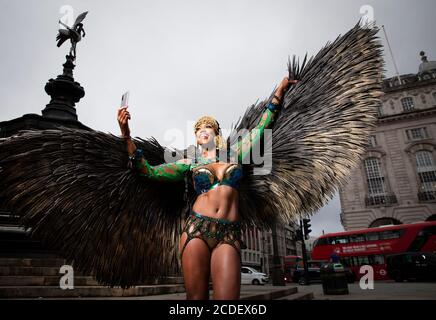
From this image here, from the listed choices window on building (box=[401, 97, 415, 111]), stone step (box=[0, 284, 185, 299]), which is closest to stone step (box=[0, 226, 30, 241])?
stone step (box=[0, 284, 185, 299])

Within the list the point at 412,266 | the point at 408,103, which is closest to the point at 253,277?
the point at 412,266

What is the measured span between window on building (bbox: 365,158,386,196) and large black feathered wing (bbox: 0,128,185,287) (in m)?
32.6

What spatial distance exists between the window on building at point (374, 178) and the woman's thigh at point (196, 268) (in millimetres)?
32728

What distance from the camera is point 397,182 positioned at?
29531 millimetres

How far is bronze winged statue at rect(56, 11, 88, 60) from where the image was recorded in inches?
451

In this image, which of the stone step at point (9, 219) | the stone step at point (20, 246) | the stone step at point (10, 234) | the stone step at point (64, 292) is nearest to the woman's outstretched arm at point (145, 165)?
the stone step at point (9, 219)

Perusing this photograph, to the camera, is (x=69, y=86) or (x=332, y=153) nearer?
(x=332, y=153)

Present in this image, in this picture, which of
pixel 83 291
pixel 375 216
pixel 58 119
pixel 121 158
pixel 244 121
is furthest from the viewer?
pixel 375 216

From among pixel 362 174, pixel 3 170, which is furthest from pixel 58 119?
pixel 362 174

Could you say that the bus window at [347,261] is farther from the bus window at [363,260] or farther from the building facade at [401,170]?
the building facade at [401,170]

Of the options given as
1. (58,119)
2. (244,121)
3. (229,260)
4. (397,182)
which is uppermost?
(397,182)

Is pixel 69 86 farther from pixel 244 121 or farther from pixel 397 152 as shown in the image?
pixel 397 152

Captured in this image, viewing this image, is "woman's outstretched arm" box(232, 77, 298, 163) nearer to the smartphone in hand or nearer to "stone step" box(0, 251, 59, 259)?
the smartphone in hand
